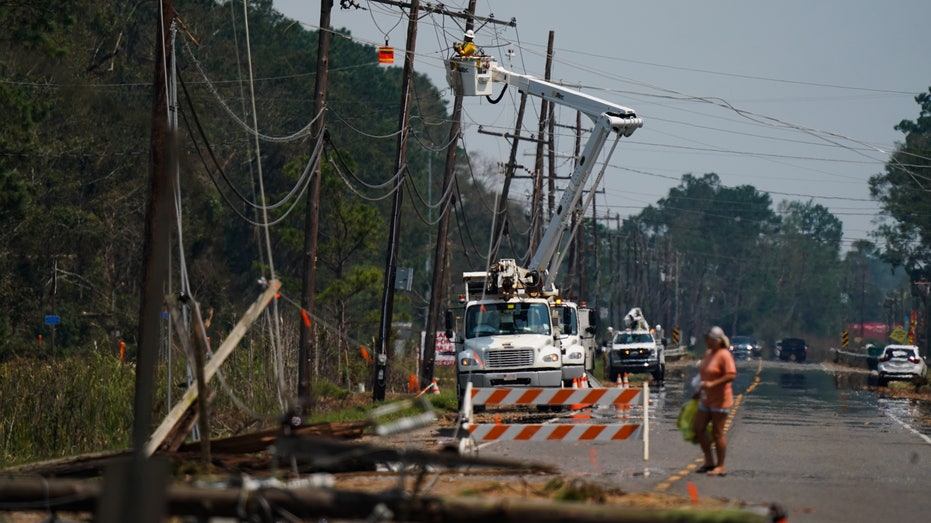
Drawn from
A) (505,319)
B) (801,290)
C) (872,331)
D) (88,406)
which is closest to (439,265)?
(505,319)

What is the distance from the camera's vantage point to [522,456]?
20.6m

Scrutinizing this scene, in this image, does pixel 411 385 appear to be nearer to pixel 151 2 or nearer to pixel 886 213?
pixel 151 2

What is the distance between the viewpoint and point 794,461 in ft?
66.3

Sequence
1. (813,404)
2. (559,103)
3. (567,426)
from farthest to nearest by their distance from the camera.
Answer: (813,404) < (559,103) < (567,426)

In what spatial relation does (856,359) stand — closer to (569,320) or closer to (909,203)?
(909,203)

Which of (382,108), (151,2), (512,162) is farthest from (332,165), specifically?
(382,108)

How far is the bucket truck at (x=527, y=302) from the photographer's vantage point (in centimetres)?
3136

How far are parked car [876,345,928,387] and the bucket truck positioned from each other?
77.2 feet

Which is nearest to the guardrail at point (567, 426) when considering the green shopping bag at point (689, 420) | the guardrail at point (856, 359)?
the green shopping bag at point (689, 420)

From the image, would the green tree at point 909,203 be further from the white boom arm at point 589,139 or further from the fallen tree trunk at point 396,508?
the fallen tree trunk at point 396,508

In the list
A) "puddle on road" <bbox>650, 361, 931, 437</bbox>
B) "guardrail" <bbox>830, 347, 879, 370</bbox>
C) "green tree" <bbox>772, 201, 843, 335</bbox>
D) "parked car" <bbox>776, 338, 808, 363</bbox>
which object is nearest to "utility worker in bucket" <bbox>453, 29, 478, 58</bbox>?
"puddle on road" <bbox>650, 361, 931, 437</bbox>

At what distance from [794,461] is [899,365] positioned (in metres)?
36.4

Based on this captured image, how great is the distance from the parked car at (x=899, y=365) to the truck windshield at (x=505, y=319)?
26583 mm

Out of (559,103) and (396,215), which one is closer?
(559,103)
